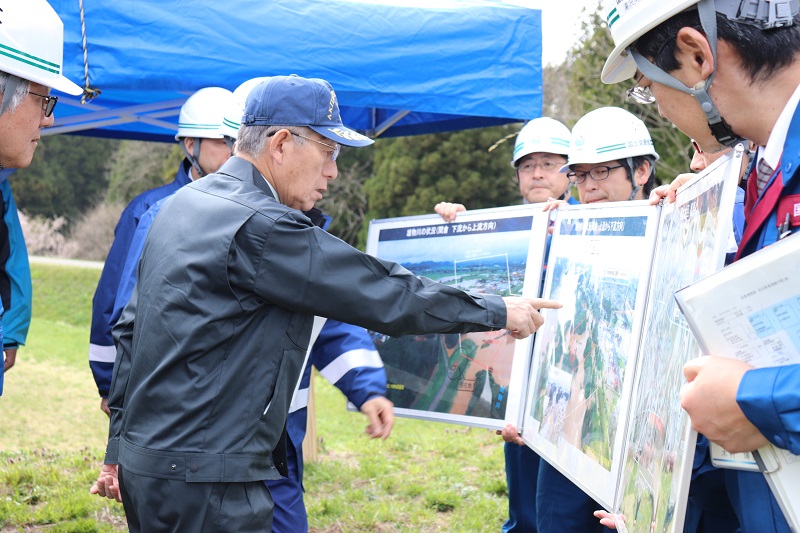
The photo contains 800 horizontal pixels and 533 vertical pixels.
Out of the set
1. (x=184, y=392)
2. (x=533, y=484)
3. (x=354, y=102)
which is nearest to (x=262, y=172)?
(x=184, y=392)

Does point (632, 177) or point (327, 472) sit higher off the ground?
point (632, 177)

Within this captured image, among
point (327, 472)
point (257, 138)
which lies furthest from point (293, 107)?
point (327, 472)

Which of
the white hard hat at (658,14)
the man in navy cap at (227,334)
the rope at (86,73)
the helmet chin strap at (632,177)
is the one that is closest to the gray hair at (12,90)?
the man in navy cap at (227,334)

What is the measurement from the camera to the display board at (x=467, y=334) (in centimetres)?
379

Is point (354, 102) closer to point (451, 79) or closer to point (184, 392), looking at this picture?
point (451, 79)

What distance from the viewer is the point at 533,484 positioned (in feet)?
14.6

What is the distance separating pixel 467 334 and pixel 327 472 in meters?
2.94

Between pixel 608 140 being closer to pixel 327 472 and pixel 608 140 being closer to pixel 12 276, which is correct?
pixel 12 276

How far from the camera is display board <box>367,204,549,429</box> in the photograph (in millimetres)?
3789

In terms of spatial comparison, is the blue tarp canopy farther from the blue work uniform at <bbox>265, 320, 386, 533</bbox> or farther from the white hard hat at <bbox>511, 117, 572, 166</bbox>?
the blue work uniform at <bbox>265, 320, 386, 533</bbox>

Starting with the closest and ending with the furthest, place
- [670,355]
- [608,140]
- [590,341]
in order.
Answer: [670,355]
[590,341]
[608,140]

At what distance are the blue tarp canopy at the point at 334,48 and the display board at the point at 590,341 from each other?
1414 millimetres

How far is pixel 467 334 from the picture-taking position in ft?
13.4

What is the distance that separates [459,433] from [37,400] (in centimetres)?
496
